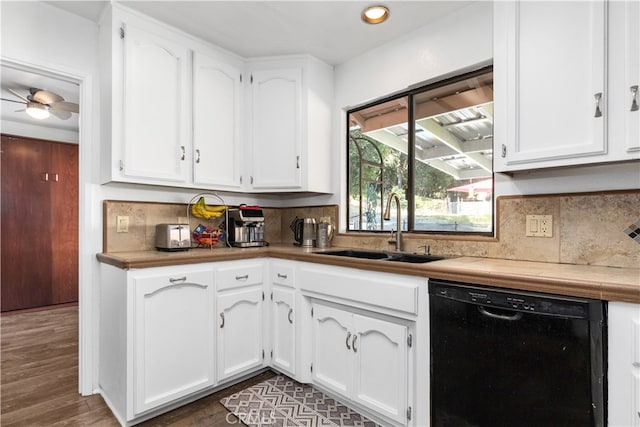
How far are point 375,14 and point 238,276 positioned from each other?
1818 millimetres

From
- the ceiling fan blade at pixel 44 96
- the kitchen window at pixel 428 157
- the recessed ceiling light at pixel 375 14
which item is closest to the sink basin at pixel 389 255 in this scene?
the kitchen window at pixel 428 157

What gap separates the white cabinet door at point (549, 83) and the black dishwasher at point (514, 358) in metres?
0.62

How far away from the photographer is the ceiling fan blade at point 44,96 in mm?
3140

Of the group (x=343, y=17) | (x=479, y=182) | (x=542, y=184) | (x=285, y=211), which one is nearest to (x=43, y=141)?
(x=285, y=211)

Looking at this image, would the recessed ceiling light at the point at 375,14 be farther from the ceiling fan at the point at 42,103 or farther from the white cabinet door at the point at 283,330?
the ceiling fan at the point at 42,103

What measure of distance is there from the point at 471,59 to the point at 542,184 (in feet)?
2.73

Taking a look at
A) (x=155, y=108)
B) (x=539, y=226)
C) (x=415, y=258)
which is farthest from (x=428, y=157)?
(x=155, y=108)

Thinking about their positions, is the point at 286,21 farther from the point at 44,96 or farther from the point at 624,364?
the point at 44,96

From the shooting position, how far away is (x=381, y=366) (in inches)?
66.9

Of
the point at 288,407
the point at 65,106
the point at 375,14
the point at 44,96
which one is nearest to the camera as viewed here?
the point at 288,407

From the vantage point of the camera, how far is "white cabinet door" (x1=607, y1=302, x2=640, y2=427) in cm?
103

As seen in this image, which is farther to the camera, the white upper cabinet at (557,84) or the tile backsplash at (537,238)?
the tile backsplash at (537,238)

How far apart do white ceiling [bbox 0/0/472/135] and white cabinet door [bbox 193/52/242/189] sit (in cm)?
20

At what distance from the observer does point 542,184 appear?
1.69 m
